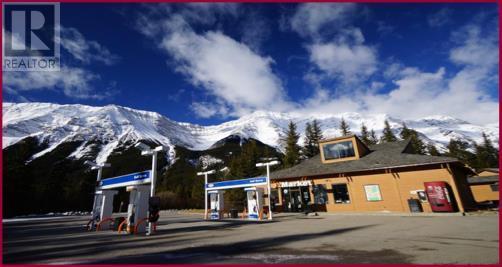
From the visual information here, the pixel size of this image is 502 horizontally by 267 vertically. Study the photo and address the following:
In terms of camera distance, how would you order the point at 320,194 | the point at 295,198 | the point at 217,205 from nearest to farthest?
the point at 217,205 → the point at 320,194 → the point at 295,198

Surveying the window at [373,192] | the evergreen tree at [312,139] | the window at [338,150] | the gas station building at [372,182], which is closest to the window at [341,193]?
the gas station building at [372,182]

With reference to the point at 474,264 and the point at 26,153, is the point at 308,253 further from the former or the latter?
the point at 26,153

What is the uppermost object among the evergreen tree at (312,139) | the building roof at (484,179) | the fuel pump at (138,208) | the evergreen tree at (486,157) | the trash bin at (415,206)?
the evergreen tree at (312,139)

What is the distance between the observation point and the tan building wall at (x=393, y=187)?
19891 millimetres

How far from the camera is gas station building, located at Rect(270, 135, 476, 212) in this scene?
19609mm

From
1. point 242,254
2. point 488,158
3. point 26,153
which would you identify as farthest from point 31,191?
point 488,158

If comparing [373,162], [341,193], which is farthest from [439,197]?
[341,193]

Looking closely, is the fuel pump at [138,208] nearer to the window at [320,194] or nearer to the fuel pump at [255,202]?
the fuel pump at [255,202]

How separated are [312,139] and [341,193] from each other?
3320 cm

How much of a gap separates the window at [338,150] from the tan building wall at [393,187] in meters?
3.59

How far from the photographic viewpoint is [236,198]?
137 feet

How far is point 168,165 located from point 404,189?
13705 cm

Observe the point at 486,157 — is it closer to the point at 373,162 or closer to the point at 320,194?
→ the point at 373,162

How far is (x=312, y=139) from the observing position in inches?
2234
